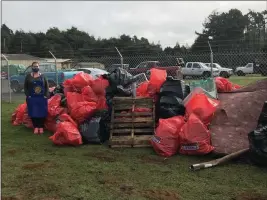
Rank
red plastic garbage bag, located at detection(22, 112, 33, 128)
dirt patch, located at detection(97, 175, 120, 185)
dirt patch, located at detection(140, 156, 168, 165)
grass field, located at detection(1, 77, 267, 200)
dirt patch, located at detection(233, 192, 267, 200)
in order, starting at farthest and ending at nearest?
red plastic garbage bag, located at detection(22, 112, 33, 128)
dirt patch, located at detection(140, 156, 168, 165)
dirt patch, located at detection(97, 175, 120, 185)
grass field, located at detection(1, 77, 267, 200)
dirt patch, located at detection(233, 192, 267, 200)

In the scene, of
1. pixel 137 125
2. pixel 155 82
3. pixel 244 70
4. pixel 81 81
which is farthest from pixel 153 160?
pixel 244 70

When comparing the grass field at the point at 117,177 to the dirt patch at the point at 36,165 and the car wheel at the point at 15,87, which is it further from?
the car wheel at the point at 15,87

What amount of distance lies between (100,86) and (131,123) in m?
1.20

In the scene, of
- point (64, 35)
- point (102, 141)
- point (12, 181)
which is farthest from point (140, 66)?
point (64, 35)

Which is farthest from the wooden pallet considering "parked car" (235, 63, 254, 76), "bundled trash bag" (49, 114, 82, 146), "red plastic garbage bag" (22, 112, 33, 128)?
"parked car" (235, 63, 254, 76)

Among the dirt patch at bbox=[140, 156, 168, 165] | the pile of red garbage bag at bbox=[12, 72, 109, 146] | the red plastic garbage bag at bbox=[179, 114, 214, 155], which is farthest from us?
the pile of red garbage bag at bbox=[12, 72, 109, 146]

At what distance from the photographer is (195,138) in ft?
18.6

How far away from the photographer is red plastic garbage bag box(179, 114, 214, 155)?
556cm

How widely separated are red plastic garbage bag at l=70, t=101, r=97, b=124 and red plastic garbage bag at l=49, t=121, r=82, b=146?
16.7 inches

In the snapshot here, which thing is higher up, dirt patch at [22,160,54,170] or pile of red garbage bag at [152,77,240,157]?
pile of red garbage bag at [152,77,240,157]

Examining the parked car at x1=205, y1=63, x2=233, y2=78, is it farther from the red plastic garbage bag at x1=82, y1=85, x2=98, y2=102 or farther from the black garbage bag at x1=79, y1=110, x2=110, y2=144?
the black garbage bag at x1=79, y1=110, x2=110, y2=144

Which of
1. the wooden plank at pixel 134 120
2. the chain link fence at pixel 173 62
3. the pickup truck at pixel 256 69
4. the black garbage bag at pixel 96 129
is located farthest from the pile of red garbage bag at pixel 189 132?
the pickup truck at pixel 256 69

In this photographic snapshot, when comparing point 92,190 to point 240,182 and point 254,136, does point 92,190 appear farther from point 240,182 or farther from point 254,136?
point 254,136

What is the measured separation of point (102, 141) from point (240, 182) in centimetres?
292
